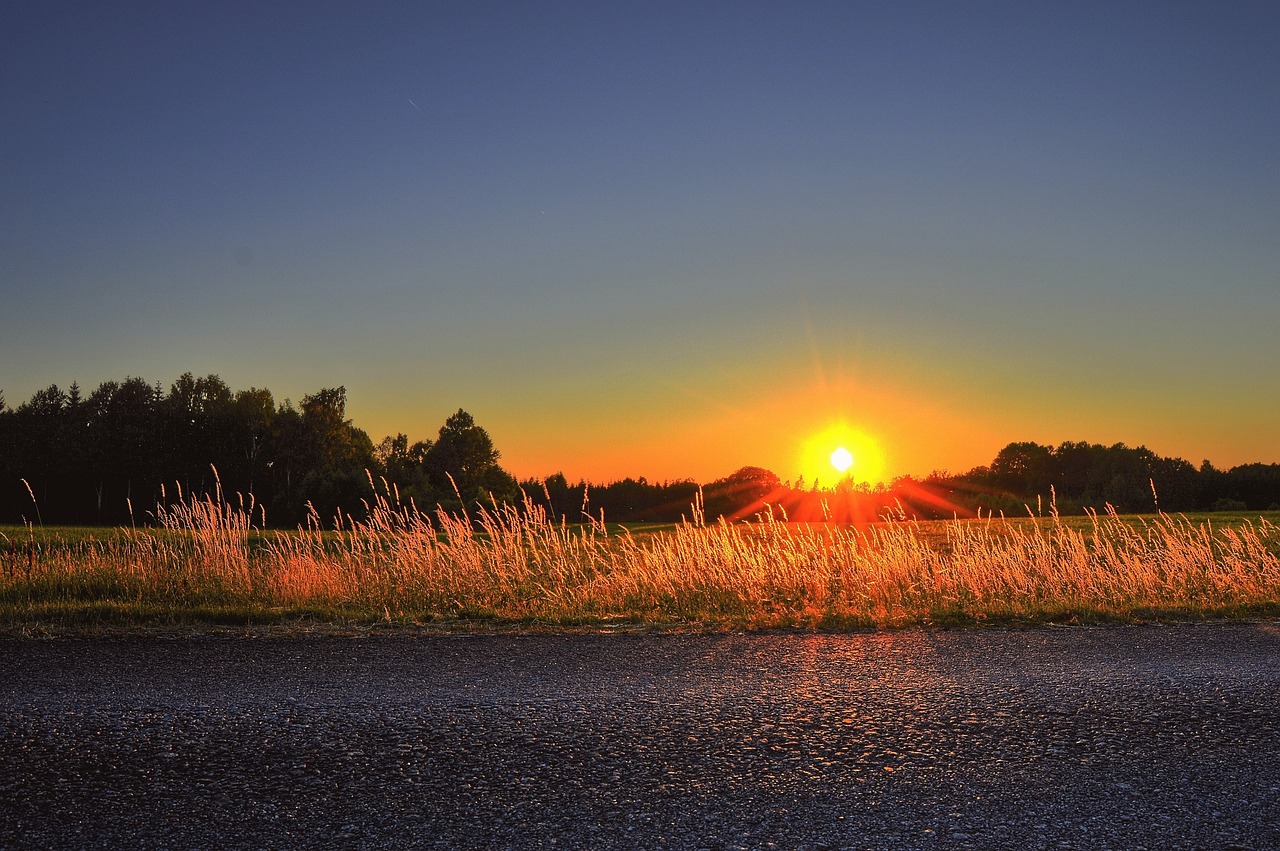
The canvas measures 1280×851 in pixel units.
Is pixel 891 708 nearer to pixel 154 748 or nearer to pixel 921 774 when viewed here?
pixel 921 774

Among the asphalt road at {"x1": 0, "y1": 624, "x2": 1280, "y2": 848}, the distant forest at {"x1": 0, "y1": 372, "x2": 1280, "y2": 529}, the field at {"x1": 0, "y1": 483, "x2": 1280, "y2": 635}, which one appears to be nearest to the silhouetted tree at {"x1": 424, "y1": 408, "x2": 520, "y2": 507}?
Answer: the distant forest at {"x1": 0, "y1": 372, "x2": 1280, "y2": 529}

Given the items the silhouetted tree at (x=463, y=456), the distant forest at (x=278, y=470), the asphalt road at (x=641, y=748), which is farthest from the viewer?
the silhouetted tree at (x=463, y=456)

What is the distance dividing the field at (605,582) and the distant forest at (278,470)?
36.5 meters

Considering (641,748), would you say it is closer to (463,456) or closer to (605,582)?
(605,582)

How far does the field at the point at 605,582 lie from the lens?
354 inches

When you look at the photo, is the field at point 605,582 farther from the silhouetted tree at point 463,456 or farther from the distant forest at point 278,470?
the silhouetted tree at point 463,456

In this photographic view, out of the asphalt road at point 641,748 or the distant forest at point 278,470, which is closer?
the asphalt road at point 641,748

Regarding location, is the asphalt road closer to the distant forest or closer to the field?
the field

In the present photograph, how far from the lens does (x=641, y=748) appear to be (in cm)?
436

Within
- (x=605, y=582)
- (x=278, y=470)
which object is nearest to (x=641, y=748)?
(x=605, y=582)

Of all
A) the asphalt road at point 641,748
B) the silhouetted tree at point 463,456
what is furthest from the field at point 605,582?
the silhouetted tree at point 463,456

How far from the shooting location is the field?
898 centimetres

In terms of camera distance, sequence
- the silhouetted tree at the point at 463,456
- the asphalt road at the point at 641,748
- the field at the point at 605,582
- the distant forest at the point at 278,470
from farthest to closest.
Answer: the silhouetted tree at the point at 463,456 → the distant forest at the point at 278,470 → the field at the point at 605,582 → the asphalt road at the point at 641,748

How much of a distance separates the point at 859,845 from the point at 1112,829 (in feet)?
3.16
